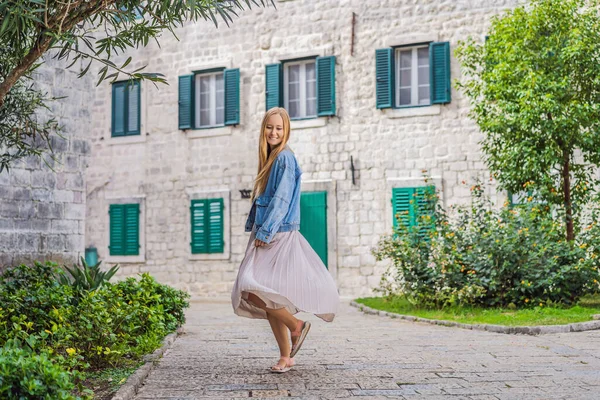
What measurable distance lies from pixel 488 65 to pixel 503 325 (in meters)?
6.09

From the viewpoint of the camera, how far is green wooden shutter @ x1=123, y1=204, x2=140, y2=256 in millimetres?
20453

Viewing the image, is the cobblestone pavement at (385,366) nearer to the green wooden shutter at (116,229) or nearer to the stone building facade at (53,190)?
the stone building facade at (53,190)

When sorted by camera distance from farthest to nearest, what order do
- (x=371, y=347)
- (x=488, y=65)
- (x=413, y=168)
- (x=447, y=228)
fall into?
(x=413, y=168) → (x=488, y=65) → (x=447, y=228) → (x=371, y=347)

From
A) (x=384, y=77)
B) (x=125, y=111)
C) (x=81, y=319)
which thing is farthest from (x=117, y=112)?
(x=81, y=319)

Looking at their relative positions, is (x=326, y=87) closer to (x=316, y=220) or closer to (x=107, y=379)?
(x=316, y=220)

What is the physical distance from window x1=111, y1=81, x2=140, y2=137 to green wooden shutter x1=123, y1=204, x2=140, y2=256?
1851mm

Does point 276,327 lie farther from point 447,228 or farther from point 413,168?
point 413,168

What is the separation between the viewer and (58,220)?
1173cm

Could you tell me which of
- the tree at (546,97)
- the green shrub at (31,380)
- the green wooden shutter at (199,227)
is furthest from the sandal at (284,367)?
the green wooden shutter at (199,227)

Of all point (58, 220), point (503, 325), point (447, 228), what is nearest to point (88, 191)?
point (58, 220)

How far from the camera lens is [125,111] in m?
21.0

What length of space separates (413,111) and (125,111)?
283 inches

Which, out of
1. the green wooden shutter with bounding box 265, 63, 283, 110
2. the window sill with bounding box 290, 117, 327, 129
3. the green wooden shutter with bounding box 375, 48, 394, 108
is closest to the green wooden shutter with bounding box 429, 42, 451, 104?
the green wooden shutter with bounding box 375, 48, 394, 108

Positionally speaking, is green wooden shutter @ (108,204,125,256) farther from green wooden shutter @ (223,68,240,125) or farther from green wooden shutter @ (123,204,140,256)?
green wooden shutter @ (223,68,240,125)
